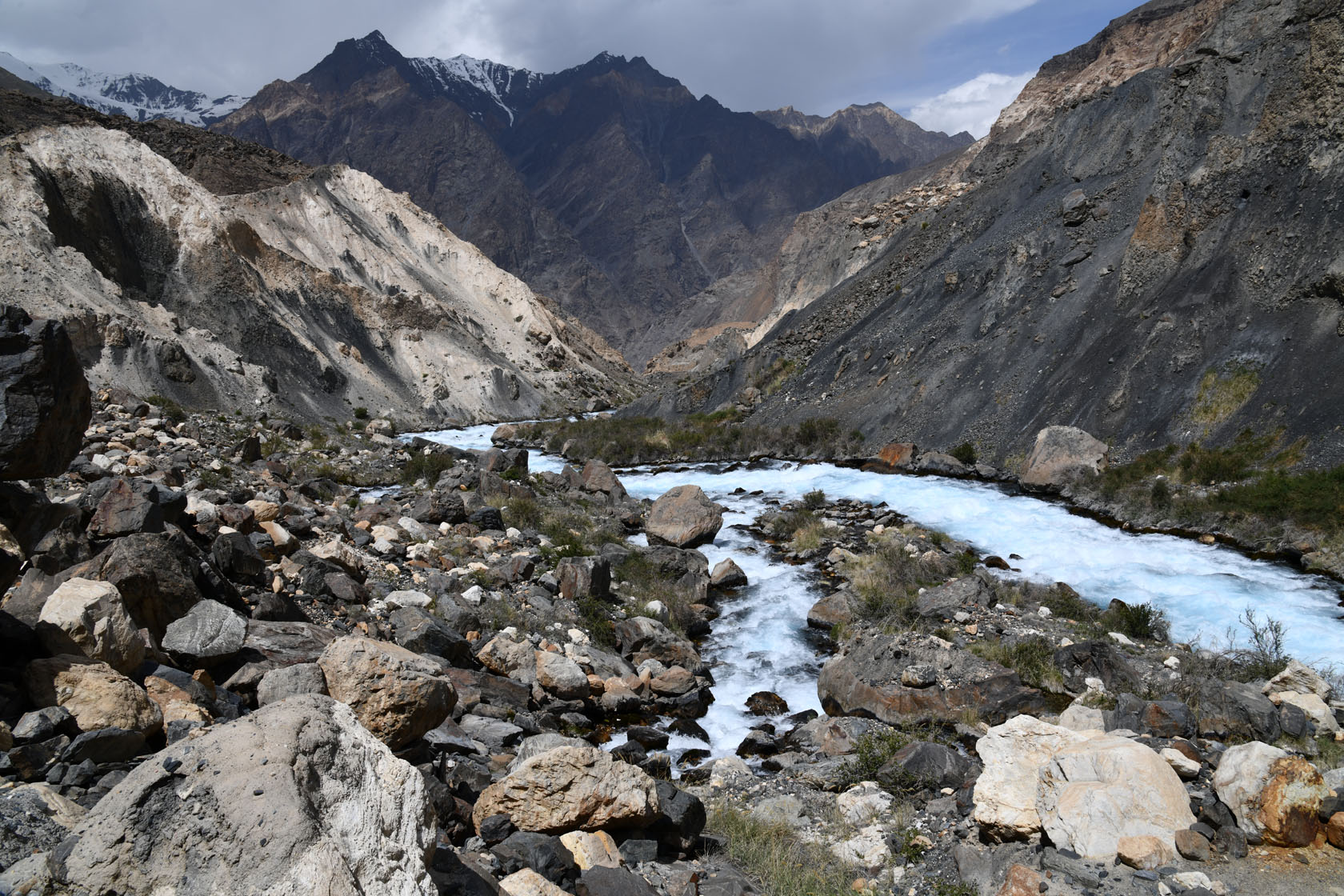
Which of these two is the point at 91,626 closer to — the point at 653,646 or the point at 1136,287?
the point at 653,646

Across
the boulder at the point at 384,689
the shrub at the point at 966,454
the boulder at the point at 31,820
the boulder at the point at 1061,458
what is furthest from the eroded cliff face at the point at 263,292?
the boulder at the point at 1061,458

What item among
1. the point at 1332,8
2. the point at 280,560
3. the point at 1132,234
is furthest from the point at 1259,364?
the point at 280,560

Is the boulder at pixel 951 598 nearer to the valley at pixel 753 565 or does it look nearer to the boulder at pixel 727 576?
the valley at pixel 753 565

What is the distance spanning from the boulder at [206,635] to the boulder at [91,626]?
58cm

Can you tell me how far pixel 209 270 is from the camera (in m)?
33.9

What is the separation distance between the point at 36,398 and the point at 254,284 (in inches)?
1459

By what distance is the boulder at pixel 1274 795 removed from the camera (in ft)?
15.6

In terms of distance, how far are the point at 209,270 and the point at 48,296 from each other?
31.5 feet

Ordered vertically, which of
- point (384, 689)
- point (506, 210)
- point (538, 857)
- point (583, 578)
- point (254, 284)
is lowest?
point (583, 578)

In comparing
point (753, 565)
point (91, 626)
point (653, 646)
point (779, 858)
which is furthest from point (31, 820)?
point (753, 565)

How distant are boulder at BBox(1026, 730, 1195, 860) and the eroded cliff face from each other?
29554mm

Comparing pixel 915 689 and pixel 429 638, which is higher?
pixel 429 638

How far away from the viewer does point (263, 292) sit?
121 ft

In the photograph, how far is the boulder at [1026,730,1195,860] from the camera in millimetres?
4742
